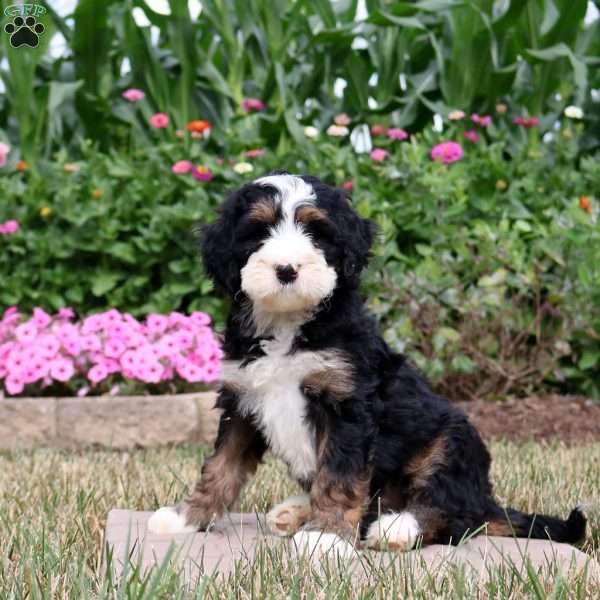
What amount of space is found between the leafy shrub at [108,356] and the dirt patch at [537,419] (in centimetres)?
177

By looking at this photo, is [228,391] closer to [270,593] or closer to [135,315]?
[270,593]

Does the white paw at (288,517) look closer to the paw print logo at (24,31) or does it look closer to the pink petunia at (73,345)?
the pink petunia at (73,345)

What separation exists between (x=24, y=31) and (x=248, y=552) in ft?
20.7

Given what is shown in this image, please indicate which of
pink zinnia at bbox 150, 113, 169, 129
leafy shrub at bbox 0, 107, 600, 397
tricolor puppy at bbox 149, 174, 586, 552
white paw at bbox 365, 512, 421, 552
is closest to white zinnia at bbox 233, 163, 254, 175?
leafy shrub at bbox 0, 107, 600, 397

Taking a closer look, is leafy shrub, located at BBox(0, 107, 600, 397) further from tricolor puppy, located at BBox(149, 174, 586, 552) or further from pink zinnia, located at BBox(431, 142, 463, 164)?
tricolor puppy, located at BBox(149, 174, 586, 552)

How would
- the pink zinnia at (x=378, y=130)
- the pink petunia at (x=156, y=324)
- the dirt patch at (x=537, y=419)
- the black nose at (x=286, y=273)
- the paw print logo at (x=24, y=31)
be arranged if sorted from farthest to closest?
the pink zinnia at (x=378, y=130) → the paw print logo at (x=24, y=31) → the pink petunia at (x=156, y=324) → the dirt patch at (x=537, y=419) → the black nose at (x=286, y=273)

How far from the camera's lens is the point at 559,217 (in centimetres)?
732

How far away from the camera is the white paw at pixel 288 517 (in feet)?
11.1

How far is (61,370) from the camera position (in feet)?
21.2

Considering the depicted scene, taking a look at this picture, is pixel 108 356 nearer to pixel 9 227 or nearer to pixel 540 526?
pixel 9 227

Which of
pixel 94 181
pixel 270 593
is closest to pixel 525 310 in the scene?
pixel 94 181

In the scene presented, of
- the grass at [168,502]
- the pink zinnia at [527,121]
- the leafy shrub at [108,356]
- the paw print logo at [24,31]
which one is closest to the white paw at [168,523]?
the grass at [168,502]

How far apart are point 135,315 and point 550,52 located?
409cm

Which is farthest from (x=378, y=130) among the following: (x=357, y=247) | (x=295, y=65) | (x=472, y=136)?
(x=357, y=247)
